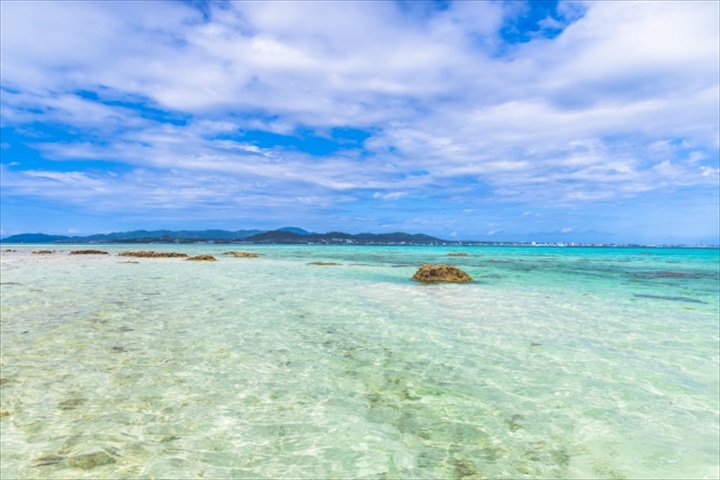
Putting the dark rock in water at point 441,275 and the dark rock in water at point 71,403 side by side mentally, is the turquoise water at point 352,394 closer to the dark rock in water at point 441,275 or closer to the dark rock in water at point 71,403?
the dark rock in water at point 71,403

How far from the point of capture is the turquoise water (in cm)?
513

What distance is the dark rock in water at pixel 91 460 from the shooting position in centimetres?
476

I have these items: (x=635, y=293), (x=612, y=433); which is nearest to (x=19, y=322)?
(x=612, y=433)

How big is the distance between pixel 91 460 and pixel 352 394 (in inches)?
154

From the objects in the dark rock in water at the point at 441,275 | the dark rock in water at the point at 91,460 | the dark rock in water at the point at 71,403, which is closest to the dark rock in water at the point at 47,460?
the dark rock in water at the point at 91,460

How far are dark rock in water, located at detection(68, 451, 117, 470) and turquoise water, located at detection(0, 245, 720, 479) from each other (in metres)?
0.02

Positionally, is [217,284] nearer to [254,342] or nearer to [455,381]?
[254,342]

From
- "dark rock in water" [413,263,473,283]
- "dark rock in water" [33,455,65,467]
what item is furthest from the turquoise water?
"dark rock in water" [413,263,473,283]

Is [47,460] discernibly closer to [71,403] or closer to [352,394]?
[71,403]

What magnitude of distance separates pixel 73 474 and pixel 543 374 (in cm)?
810

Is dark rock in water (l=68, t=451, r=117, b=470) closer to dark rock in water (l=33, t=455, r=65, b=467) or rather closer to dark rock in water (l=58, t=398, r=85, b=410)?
dark rock in water (l=33, t=455, r=65, b=467)

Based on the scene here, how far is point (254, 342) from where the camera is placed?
1055 centimetres

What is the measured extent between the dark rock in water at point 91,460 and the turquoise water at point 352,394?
23 mm

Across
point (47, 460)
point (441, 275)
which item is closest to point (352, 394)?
point (47, 460)
